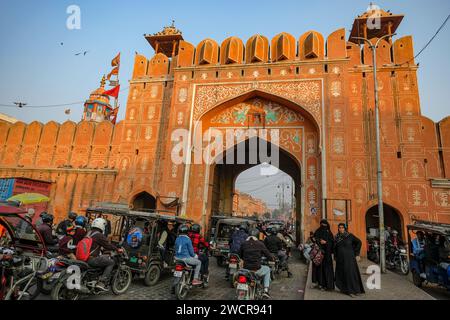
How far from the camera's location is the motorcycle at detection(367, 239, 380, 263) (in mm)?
11461

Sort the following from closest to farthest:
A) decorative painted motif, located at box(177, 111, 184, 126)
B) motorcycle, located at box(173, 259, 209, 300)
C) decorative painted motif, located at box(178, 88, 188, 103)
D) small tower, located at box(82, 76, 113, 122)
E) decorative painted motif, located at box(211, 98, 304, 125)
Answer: motorcycle, located at box(173, 259, 209, 300), decorative painted motif, located at box(211, 98, 304, 125), decorative painted motif, located at box(177, 111, 184, 126), decorative painted motif, located at box(178, 88, 188, 103), small tower, located at box(82, 76, 113, 122)

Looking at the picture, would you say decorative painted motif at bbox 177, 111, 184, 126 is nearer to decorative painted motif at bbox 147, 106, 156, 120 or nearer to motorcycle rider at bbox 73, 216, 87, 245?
decorative painted motif at bbox 147, 106, 156, 120

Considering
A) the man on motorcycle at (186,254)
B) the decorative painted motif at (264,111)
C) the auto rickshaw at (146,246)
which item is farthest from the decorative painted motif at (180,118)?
the man on motorcycle at (186,254)

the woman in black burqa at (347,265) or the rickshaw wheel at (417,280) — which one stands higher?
the woman in black burqa at (347,265)

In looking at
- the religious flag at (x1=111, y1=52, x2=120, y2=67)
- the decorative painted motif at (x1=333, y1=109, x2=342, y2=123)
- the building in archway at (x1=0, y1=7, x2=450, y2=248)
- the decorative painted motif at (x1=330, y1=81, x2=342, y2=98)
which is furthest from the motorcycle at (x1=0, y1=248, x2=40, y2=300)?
the religious flag at (x1=111, y1=52, x2=120, y2=67)

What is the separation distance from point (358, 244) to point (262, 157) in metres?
12.6

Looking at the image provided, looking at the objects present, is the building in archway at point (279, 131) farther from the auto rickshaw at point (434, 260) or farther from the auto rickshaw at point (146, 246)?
the auto rickshaw at point (146, 246)

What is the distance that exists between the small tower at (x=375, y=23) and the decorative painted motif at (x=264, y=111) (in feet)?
21.9

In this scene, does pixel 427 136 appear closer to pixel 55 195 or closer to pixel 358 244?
pixel 358 244

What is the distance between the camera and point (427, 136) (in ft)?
45.1

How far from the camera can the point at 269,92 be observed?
14.8 metres

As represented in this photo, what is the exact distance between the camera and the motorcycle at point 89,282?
4.54 m

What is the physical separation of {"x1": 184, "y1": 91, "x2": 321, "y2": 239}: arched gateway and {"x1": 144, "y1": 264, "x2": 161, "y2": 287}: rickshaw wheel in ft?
23.6
